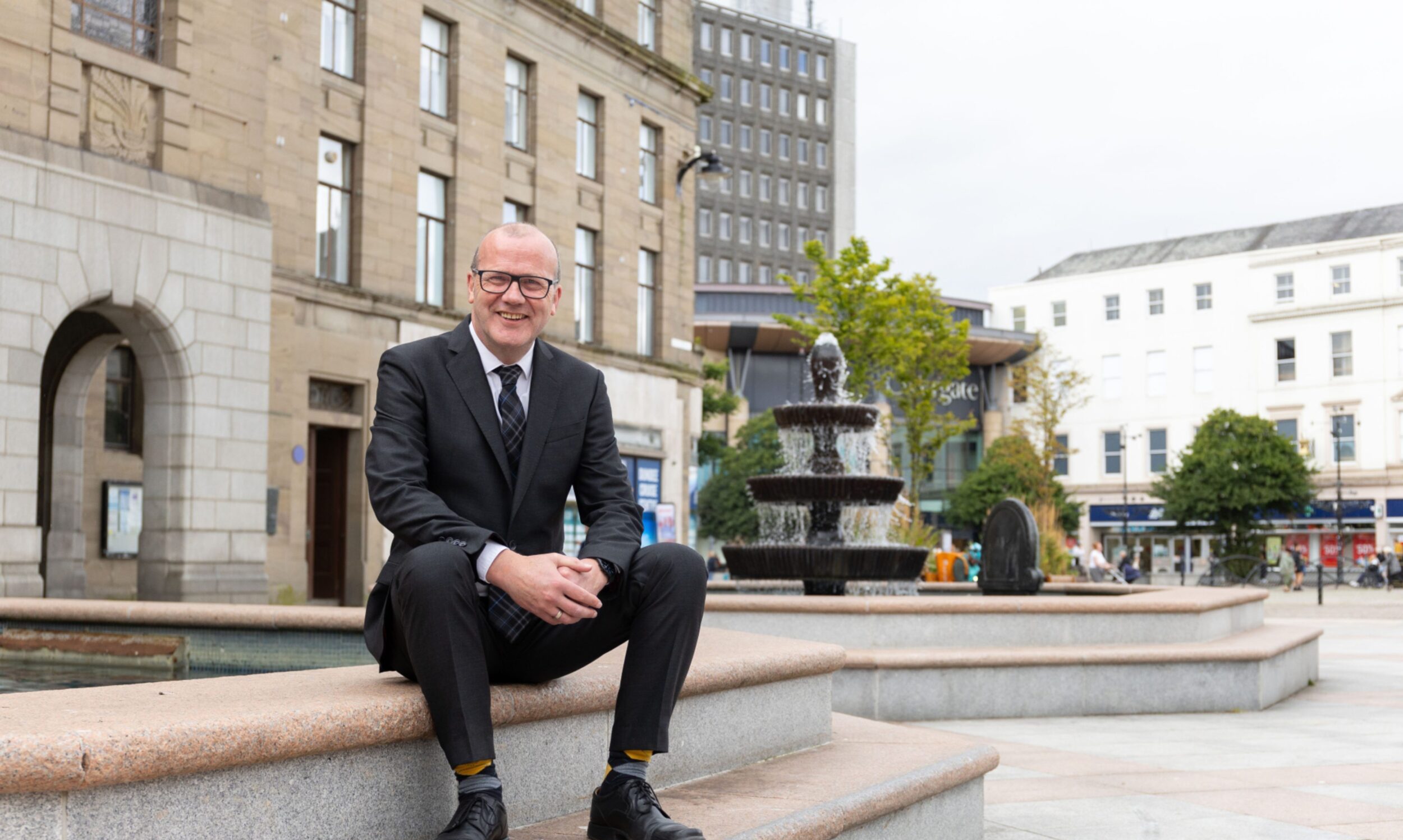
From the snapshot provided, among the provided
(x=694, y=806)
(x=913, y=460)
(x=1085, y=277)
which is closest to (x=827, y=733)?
(x=694, y=806)

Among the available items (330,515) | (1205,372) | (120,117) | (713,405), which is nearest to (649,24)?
(330,515)

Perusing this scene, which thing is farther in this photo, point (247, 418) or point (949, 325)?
point (949, 325)

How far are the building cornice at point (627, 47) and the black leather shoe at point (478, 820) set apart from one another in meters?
25.2

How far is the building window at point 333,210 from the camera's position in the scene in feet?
70.5

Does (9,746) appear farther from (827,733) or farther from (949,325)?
(949,325)

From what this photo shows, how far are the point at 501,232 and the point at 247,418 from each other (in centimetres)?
1455

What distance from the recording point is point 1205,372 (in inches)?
2544

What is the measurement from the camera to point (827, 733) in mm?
5309

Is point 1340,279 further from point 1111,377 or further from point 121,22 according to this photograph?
point 121,22

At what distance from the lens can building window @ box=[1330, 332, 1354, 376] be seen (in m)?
59.6

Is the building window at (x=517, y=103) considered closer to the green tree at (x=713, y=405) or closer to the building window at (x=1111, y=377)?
the green tree at (x=713, y=405)

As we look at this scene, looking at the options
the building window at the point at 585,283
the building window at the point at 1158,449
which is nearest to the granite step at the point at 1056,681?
the building window at the point at 585,283

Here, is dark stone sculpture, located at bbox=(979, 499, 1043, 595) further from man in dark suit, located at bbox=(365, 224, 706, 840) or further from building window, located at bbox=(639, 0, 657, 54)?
building window, located at bbox=(639, 0, 657, 54)

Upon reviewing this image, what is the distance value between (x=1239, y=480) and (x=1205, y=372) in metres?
9.95
